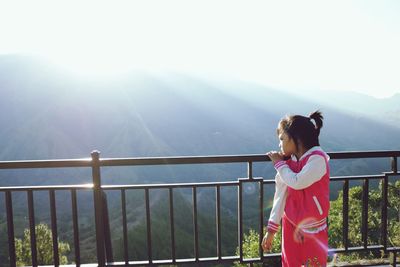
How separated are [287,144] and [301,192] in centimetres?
33

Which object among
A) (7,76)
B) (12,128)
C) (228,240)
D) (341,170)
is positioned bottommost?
(228,240)

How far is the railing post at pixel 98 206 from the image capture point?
288 centimetres

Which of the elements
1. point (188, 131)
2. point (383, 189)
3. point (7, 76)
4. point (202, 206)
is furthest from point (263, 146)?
point (383, 189)

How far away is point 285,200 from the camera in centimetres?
231

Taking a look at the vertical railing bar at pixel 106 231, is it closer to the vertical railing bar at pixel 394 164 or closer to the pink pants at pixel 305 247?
the pink pants at pixel 305 247

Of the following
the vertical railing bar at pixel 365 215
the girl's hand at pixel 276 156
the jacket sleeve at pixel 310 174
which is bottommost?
the vertical railing bar at pixel 365 215

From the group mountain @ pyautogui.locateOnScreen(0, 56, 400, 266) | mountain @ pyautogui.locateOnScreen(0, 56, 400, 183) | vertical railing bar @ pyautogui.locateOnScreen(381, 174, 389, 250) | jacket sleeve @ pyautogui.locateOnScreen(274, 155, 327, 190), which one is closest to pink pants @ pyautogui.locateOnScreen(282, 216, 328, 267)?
jacket sleeve @ pyautogui.locateOnScreen(274, 155, 327, 190)

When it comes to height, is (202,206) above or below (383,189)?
below

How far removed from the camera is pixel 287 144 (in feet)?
7.27

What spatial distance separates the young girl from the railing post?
4.87 feet

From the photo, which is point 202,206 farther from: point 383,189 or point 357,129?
point 357,129

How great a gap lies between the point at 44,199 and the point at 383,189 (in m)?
90.0

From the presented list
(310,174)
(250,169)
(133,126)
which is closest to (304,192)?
(310,174)

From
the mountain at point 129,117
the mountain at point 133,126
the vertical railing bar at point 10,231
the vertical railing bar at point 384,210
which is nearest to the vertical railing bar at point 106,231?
the vertical railing bar at point 10,231
